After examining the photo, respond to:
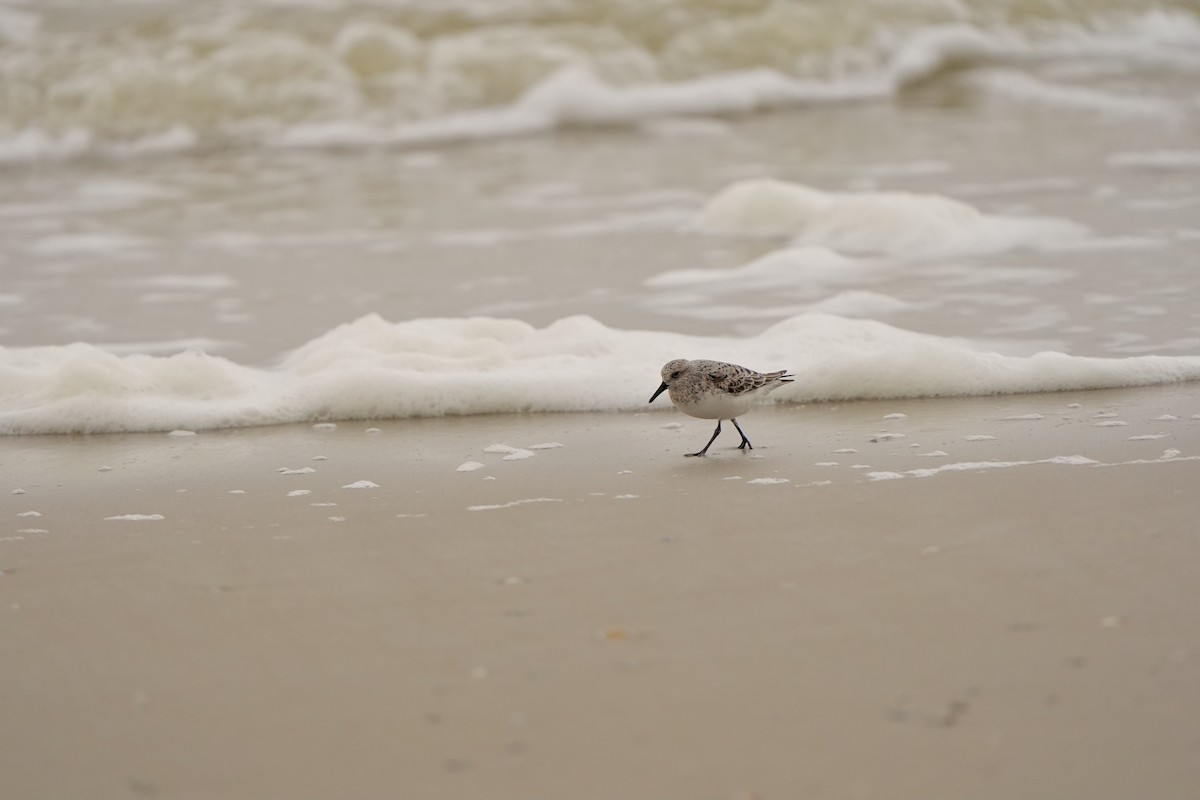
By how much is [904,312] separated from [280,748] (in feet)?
13.2

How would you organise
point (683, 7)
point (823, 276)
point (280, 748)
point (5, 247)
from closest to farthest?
point (280, 748) < point (823, 276) < point (5, 247) < point (683, 7)

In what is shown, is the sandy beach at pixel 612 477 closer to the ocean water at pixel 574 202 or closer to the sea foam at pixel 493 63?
the ocean water at pixel 574 202

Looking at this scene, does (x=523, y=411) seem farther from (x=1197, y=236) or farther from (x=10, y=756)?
(x=1197, y=236)

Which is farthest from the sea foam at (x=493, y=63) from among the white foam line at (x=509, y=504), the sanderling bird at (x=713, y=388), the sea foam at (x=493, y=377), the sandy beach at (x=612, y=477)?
the white foam line at (x=509, y=504)

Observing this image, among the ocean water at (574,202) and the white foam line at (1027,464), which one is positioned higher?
the ocean water at (574,202)

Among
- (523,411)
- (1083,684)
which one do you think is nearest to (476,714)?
(1083,684)

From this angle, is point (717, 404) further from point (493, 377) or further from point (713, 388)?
point (493, 377)

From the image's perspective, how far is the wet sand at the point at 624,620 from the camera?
86.7 inches

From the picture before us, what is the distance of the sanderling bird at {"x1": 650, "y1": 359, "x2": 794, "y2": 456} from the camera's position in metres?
3.98

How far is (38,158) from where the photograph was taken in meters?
12.2

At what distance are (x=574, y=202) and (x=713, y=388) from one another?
5.05 meters

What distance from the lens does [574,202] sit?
348 inches

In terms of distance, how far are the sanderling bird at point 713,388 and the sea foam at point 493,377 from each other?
0.67 metres

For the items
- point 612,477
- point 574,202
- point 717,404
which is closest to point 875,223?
point 574,202
